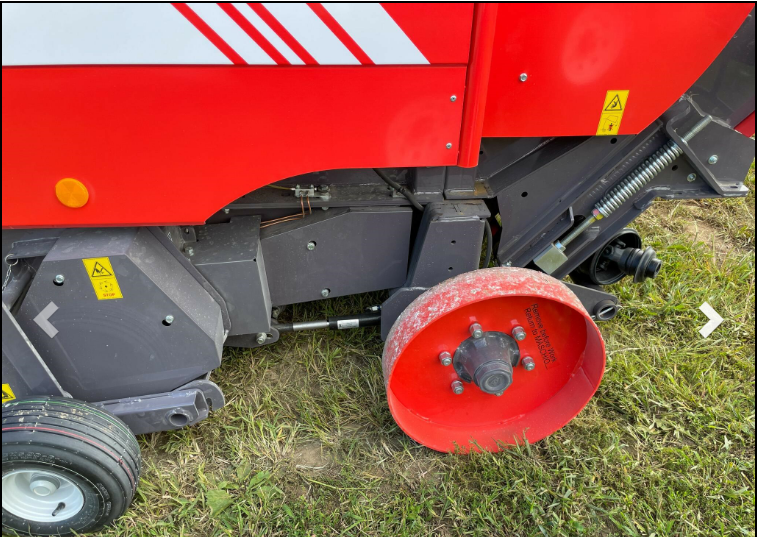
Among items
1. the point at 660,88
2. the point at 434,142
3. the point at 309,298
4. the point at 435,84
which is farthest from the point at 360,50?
the point at 309,298

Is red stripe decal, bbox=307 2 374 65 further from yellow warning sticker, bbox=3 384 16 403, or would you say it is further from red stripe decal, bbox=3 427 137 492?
yellow warning sticker, bbox=3 384 16 403

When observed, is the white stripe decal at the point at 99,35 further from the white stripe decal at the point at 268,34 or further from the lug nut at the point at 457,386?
the lug nut at the point at 457,386

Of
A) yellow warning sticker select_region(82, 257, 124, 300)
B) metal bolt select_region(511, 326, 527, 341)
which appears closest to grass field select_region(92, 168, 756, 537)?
metal bolt select_region(511, 326, 527, 341)

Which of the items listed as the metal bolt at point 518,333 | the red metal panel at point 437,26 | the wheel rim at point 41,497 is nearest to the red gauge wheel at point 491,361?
the metal bolt at point 518,333

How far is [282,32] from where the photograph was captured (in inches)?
58.4

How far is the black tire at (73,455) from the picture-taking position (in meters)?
1.72

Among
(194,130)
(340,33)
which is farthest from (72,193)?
(340,33)

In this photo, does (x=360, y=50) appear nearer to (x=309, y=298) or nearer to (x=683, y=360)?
(x=309, y=298)

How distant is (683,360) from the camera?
2.67 meters

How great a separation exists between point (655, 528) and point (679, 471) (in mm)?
299

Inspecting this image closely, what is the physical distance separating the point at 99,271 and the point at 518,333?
1.39 meters

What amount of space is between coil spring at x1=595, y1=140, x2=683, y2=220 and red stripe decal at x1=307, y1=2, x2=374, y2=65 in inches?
45.6

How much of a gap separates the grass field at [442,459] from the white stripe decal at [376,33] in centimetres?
143

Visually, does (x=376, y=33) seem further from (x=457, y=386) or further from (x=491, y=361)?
(x=457, y=386)
